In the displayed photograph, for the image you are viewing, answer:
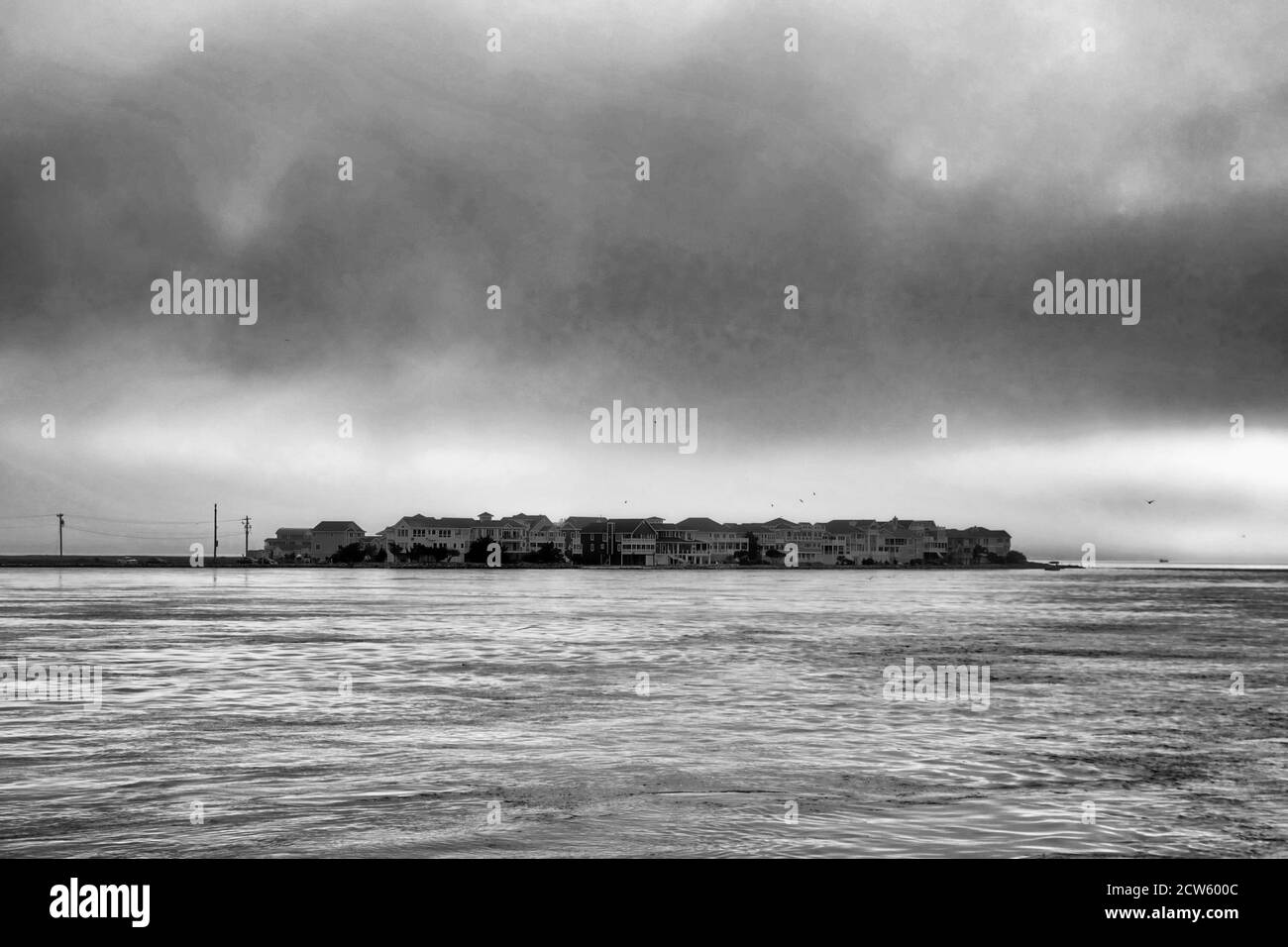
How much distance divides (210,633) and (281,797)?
29145 millimetres

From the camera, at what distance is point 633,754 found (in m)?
15.0

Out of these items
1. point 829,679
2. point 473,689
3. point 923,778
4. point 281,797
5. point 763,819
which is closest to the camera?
point 763,819

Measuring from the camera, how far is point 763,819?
36.9ft

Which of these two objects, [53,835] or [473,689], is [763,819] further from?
[473,689]

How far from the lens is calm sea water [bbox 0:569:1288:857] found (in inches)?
416

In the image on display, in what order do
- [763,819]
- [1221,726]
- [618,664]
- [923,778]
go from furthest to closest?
[618,664], [1221,726], [923,778], [763,819]

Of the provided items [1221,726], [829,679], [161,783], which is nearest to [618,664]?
[829,679]

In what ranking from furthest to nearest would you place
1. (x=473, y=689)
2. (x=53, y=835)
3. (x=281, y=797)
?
(x=473, y=689) → (x=281, y=797) → (x=53, y=835)

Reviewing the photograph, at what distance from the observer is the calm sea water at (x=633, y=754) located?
10.6 meters
